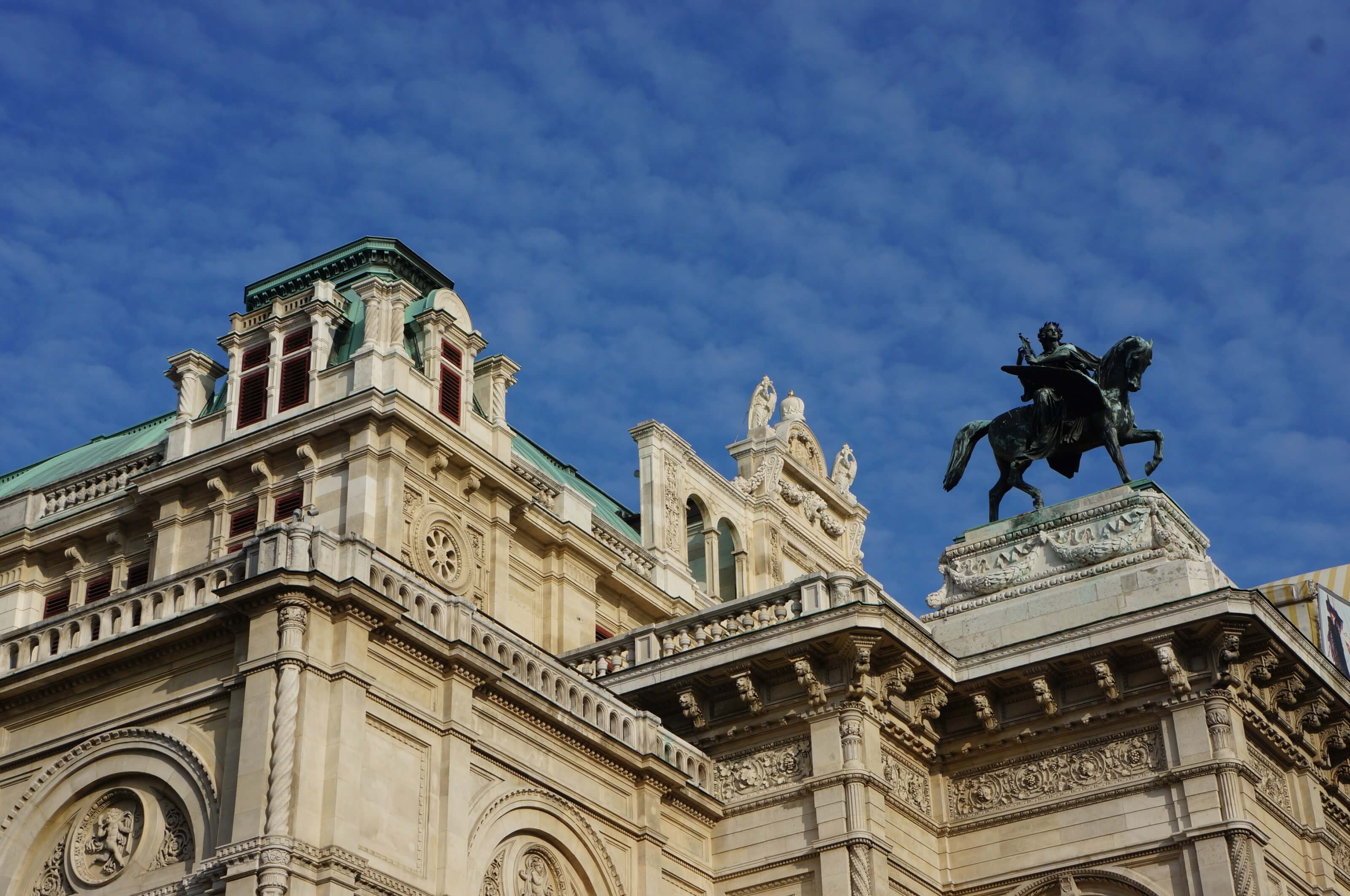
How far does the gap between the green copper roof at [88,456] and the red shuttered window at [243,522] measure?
17.4ft

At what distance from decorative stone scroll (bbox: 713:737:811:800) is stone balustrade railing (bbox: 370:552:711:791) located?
0.30 meters

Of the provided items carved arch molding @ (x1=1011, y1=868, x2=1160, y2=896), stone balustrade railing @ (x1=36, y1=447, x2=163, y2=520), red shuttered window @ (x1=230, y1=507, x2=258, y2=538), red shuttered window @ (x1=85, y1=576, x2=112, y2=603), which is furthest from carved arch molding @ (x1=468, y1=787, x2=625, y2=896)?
stone balustrade railing @ (x1=36, y1=447, x2=163, y2=520)

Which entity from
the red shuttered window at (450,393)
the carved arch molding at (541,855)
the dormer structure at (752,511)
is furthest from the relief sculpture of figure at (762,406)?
the carved arch molding at (541,855)

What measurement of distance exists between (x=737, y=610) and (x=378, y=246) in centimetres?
1518

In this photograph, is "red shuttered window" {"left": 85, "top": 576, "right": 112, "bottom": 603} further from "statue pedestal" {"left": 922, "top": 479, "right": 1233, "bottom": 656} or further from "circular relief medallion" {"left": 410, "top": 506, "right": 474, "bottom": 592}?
"statue pedestal" {"left": 922, "top": 479, "right": 1233, "bottom": 656}

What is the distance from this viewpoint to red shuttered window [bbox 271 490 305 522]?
40.9 meters

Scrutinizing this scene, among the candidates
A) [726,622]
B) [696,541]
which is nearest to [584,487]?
[696,541]

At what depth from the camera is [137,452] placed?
44.9 meters

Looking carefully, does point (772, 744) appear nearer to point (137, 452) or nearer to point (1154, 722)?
point (1154, 722)

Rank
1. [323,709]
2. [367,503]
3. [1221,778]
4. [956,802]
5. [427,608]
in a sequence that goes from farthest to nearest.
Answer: [367,503], [956,802], [1221,778], [427,608], [323,709]

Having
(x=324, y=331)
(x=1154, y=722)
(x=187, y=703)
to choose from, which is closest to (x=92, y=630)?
(x=187, y=703)

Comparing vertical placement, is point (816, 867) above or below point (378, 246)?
below

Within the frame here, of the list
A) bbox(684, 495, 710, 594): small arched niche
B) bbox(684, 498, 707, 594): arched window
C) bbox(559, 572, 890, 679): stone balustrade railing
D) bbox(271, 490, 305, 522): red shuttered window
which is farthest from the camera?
bbox(684, 498, 707, 594): arched window

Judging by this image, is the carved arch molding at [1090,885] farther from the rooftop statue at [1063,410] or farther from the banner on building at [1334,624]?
the banner on building at [1334,624]
